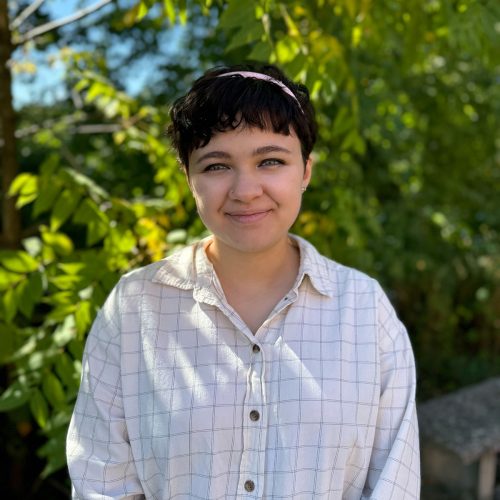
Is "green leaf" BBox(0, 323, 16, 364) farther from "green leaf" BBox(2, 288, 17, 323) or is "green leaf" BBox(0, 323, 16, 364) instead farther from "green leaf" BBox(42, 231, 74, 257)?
"green leaf" BBox(42, 231, 74, 257)

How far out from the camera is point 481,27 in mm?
2070

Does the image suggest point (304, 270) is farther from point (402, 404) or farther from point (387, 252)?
point (387, 252)

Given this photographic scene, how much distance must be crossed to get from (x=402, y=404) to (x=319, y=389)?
7.7 inches

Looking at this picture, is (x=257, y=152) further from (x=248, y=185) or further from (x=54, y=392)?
(x=54, y=392)

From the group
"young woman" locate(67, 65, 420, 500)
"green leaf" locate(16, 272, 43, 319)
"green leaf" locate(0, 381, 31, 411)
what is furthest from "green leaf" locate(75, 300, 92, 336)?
"young woman" locate(67, 65, 420, 500)

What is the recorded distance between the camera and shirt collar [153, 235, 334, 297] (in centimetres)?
159

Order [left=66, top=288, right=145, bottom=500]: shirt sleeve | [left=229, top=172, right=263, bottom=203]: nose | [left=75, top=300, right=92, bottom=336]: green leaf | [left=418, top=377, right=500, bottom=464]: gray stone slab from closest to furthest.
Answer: [left=229, top=172, right=263, bottom=203]: nose
[left=66, top=288, right=145, bottom=500]: shirt sleeve
[left=75, top=300, right=92, bottom=336]: green leaf
[left=418, top=377, right=500, bottom=464]: gray stone slab

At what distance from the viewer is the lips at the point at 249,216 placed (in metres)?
1.44

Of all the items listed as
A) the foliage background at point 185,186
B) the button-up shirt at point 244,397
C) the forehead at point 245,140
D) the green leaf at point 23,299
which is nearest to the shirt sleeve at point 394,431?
the button-up shirt at point 244,397

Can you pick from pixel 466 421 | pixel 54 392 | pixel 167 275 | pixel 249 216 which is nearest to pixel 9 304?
pixel 54 392

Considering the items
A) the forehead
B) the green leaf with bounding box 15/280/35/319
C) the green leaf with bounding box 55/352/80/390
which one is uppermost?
the forehead

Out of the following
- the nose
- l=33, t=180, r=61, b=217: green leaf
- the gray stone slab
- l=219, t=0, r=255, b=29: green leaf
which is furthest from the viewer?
the gray stone slab

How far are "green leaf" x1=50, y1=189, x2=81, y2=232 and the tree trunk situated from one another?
0.60 m

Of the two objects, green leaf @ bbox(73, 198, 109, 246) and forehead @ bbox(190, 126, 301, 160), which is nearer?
forehead @ bbox(190, 126, 301, 160)
